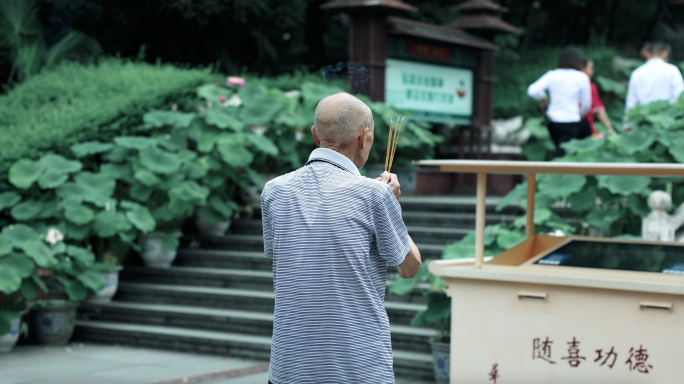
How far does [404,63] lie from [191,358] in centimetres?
478

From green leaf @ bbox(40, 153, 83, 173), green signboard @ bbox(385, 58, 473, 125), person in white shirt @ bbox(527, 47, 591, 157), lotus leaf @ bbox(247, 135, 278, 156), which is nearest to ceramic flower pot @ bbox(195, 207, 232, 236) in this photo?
lotus leaf @ bbox(247, 135, 278, 156)

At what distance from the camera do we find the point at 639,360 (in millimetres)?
3551

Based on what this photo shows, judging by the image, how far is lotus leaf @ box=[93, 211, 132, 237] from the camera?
7316 mm

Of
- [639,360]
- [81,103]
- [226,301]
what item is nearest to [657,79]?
[226,301]

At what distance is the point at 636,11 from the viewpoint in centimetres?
1888

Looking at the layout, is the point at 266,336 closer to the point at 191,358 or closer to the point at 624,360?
the point at 191,358

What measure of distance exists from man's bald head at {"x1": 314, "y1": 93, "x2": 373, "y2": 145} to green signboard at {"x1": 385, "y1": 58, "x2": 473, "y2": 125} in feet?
23.8

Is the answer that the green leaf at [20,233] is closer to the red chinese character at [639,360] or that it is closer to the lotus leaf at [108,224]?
the lotus leaf at [108,224]

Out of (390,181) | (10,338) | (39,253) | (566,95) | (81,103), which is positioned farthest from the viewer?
(81,103)

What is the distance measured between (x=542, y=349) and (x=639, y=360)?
0.42m

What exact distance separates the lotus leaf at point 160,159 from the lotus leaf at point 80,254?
126 cm

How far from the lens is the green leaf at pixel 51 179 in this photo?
7.34 m

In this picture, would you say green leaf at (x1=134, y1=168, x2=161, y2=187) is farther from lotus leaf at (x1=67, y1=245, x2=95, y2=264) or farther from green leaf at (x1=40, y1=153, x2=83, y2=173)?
lotus leaf at (x1=67, y1=245, x2=95, y2=264)

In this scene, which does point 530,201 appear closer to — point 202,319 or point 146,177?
point 202,319
